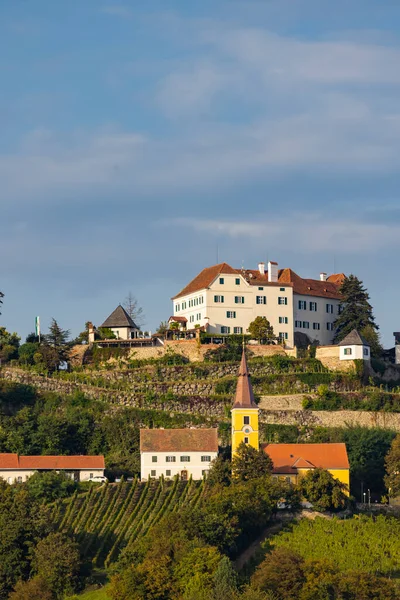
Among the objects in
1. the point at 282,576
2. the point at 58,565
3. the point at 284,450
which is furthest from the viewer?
the point at 284,450

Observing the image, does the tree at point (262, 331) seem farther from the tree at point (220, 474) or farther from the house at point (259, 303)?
the tree at point (220, 474)

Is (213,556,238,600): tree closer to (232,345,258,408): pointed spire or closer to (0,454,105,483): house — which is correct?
(232,345,258,408): pointed spire

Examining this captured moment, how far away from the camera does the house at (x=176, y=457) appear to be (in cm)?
10256

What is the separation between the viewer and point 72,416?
110m

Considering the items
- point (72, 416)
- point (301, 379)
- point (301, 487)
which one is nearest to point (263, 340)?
point (301, 379)

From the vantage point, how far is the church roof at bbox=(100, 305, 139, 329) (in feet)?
398

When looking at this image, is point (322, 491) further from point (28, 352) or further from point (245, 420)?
point (28, 352)

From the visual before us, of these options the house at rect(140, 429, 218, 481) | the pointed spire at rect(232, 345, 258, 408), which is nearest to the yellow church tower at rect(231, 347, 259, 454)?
the pointed spire at rect(232, 345, 258, 408)

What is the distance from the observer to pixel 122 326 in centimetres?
12119

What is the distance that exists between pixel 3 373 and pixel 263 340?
62.8 feet

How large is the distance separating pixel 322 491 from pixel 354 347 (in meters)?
21.1

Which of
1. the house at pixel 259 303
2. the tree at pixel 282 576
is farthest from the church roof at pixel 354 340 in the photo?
the tree at pixel 282 576

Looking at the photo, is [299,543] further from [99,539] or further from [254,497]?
[99,539]

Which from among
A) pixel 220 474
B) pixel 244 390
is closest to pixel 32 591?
pixel 220 474
